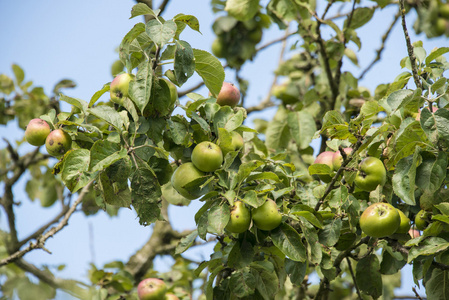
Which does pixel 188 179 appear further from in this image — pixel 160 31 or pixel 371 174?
pixel 371 174

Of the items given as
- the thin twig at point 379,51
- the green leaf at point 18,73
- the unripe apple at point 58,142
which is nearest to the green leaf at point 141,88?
the unripe apple at point 58,142

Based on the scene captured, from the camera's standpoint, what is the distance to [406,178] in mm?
1489

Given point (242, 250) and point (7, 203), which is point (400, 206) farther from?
point (7, 203)

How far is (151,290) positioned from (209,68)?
4.04 feet

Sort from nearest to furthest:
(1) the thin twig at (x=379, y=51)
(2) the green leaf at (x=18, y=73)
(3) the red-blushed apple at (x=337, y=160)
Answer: (3) the red-blushed apple at (x=337, y=160), (1) the thin twig at (x=379, y=51), (2) the green leaf at (x=18, y=73)

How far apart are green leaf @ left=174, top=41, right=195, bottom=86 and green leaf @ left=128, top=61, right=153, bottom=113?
0.09 m

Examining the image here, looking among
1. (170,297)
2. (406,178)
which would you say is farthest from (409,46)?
(170,297)

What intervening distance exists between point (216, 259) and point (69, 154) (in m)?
0.64

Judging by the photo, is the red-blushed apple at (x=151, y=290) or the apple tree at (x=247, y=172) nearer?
the apple tree at (x=247, y=172)

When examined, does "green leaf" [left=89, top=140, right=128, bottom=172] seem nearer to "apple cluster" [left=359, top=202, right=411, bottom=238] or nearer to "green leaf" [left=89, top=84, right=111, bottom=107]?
"green leaf" [left=89, top=84, right=111, bottom=107]

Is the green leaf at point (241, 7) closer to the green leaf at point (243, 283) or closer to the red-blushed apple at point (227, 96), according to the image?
the red-blushed apple at point (227, 96)

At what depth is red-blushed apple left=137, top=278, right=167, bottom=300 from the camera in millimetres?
2320

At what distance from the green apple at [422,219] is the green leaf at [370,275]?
269mm

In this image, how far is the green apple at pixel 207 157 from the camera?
1499mm
